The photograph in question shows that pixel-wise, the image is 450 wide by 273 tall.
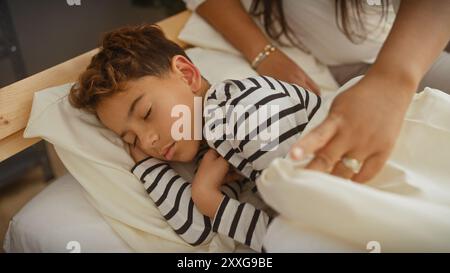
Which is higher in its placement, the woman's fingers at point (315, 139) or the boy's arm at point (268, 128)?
the woman's fingers at point (315, 139)

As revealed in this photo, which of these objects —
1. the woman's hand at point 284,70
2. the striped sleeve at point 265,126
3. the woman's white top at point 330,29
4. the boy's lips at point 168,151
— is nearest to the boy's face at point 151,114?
the boy's lips at point 168,151

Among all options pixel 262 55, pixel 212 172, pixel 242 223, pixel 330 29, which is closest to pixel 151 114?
pixel 212 172

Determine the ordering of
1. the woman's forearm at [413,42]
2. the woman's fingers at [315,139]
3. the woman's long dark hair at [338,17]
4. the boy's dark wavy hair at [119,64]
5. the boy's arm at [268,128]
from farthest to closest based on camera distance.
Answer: the woman's long dark hair at [338,17] → the boy's dark wavy hair at [119,64] → the boy's arm at [268,128] → the woman's forearm at [413,42] → the woman's fingers at [315,139]

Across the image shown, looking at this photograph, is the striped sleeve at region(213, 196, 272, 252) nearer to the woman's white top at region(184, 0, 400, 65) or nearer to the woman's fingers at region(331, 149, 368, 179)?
the woman's fingers at region(331, 149, 368, 179)

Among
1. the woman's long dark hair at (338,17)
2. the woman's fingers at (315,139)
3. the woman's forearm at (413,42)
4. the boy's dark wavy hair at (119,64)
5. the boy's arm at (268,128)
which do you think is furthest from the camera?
the woman's long dark hair at (338,17)

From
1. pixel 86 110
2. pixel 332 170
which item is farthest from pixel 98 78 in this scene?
pixel 332 170

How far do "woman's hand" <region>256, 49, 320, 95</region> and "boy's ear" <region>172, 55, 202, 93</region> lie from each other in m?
0.21

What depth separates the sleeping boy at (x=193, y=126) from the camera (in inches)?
27.7

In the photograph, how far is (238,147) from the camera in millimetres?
724

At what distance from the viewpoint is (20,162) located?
1219 millimetres

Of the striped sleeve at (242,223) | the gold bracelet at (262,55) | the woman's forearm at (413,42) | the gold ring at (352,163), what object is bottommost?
the striped sleeve at (242,223)

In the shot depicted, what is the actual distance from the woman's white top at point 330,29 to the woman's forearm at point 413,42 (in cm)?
31

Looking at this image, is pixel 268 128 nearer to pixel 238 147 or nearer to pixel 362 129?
pixel 238 147

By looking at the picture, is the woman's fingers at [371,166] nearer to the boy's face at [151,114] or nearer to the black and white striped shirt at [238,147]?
the black and white striped shirt at [238,147]
